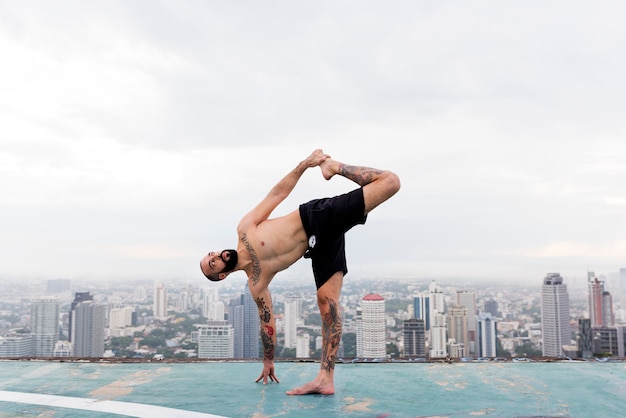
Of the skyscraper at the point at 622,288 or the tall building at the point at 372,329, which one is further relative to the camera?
the skyscraper at the point at 622,288

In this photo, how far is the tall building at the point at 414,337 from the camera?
35656 millimetres

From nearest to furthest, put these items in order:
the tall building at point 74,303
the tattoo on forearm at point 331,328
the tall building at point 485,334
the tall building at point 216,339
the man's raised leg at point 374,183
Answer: the man's raised leg at point 374,183
the tattoo on forearm at point 331,328
the tall building at point 216,339
the tall building at point 74,303
the tall building at point 485,334

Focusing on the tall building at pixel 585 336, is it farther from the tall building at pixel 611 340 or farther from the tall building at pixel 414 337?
the tall building at pixel 414 337

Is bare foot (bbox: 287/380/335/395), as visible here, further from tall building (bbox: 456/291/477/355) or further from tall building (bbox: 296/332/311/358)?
tall building (bbox: 456/291/477/355)

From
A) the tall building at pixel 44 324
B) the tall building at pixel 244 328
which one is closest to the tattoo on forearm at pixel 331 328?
the tall building at pixel 244 328

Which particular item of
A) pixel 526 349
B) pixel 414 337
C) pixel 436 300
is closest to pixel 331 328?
pixel 414 337

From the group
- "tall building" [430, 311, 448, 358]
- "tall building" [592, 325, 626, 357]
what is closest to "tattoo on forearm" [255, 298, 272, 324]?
"tall building" [592, 325, 626, 357]

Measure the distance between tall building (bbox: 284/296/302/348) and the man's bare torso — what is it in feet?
81.0

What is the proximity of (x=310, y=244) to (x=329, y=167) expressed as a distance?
746 millimetres

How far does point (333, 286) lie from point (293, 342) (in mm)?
25475

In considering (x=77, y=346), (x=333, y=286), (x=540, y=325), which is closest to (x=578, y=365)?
(x=333, y=286)

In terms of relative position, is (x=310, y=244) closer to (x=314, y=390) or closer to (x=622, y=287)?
(x=314, y=390)

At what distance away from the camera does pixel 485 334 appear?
44.9 metres

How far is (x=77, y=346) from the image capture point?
32.3 meters
